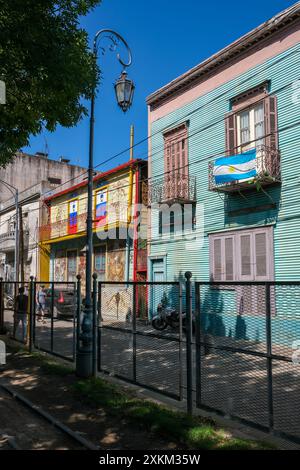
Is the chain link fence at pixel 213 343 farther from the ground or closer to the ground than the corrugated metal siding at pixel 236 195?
closer to the ground

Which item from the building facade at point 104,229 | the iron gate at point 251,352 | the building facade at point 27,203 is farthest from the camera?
the building facade at point 27,203

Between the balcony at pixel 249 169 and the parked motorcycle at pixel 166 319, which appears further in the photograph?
the balcony at pixel 249 169

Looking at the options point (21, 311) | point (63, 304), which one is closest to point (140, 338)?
point (63, 304)

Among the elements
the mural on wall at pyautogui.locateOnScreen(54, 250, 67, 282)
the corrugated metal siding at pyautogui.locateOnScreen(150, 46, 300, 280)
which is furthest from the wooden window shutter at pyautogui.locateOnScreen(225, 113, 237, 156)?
the mural on wall at pyautogui.locateOnScreen(54, 250, 67, 282)

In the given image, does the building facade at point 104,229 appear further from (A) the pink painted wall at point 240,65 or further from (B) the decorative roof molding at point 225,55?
(A) the pink painted wall at point 240,65

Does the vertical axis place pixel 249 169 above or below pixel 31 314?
above

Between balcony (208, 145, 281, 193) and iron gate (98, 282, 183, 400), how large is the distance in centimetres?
662

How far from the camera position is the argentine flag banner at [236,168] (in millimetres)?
13375

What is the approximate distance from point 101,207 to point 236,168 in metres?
11.4

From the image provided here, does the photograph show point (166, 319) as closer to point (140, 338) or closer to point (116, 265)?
point (140, 338)

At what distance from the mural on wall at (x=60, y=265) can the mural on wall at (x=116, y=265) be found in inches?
255

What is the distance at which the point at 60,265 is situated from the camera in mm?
29000

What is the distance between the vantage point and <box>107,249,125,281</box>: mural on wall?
2167 centimetres

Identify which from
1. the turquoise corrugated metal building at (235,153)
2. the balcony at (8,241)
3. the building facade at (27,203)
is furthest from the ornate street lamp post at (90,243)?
the balcony at (8,241)
